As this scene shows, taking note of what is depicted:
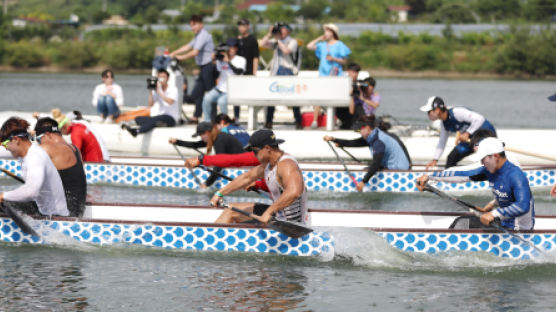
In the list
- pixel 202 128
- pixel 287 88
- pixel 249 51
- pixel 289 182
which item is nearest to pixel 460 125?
pixel 202 128

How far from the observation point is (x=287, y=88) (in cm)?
1977

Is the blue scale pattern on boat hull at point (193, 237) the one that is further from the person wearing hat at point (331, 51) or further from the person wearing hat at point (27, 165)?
the person wearing hat at point (331, 51)

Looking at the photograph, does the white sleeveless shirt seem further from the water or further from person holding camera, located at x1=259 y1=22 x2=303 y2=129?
the water

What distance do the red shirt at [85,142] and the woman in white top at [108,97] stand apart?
4.99m

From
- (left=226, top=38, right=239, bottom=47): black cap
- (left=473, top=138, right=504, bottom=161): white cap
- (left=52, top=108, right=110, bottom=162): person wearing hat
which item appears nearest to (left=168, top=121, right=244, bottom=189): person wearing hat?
(left=52, top=108, right=110, bottom=162): person wearing hat

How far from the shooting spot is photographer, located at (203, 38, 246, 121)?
20.3 m

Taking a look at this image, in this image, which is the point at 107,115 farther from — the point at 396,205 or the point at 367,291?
the point at 367,291

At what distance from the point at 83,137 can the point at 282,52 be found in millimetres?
5400

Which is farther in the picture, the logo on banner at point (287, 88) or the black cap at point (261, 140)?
the logo on banner at point (287, 88)

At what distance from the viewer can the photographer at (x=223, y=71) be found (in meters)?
20.3

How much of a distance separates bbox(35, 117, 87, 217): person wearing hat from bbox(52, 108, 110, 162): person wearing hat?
4.48m

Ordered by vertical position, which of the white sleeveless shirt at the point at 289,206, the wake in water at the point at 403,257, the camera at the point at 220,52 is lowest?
the wake in water at the point at 403,257

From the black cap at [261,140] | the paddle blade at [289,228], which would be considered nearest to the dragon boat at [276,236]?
the paddle blade at [289,228]

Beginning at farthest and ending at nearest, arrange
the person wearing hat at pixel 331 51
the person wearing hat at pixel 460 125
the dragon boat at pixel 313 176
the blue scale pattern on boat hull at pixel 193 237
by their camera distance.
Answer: the person wearing hat at pixel 331 51 → the dragon boat at pixel 313 176 → the person wearing hat at pixel 460 125 → the blue scale pattern on boat hull at pixel 193 237
